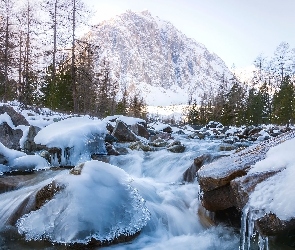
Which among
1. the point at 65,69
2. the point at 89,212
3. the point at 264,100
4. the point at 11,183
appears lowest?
the point at 11,183

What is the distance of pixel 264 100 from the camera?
42281mm

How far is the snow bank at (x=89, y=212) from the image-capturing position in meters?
3.84

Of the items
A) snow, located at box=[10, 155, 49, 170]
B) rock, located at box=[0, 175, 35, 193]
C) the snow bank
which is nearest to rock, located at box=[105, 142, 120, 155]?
snow, located at box=[10, 155, 49, 170]

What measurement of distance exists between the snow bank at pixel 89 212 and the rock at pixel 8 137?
541cm

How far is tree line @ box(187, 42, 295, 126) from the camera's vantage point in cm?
3322

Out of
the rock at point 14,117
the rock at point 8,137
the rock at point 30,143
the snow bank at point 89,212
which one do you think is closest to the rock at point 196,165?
the snow bank at point 89,212

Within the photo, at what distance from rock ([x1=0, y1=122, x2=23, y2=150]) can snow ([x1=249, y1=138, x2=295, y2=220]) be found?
7670 millimetres

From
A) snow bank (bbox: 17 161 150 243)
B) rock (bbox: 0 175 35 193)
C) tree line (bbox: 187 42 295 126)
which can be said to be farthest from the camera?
tree line (bbox: 187 42 295 126)

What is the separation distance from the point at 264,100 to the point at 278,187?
138ft

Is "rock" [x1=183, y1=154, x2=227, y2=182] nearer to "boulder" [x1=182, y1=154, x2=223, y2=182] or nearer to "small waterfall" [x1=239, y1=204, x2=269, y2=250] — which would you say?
"boulder" [x1=182, y1=154, x2=223, y2=182]

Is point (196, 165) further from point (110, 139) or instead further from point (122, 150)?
point (110, 139)

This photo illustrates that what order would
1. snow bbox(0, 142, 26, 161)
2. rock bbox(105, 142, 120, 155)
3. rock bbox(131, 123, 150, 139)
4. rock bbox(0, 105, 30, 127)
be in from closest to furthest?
snow bbox(0, 142, 26, 161)
rock bbox(105, 142, 120, 155)
rock bbox(0, 105, 30, 127)
rock bbox(131, 123, 150, 139)

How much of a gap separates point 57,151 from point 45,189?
4084mm

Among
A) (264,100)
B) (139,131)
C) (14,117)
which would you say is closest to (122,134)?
(139,131)
